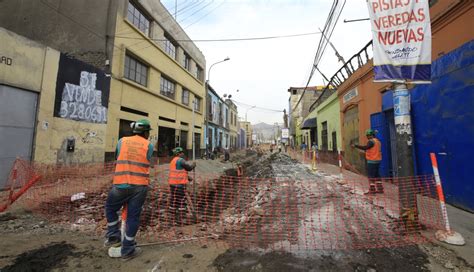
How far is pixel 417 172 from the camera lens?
578 centimetres

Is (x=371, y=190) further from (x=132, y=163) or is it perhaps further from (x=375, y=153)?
(x=132, y=163)

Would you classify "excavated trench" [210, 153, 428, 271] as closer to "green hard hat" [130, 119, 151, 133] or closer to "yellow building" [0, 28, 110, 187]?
"green hard hat" [130, 119, 151, 133]

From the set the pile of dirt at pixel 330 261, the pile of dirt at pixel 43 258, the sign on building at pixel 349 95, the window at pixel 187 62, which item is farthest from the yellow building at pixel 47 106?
the sign on building at pixel 349 95

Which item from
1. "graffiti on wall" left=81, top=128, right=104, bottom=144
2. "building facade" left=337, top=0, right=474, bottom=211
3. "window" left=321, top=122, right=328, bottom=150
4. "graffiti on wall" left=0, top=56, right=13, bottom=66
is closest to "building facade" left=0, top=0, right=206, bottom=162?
"graffiti on wall" left=81, top=128, right=104, bottom=144

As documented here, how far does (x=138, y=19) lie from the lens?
39.1ft

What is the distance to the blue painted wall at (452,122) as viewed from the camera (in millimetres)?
4156

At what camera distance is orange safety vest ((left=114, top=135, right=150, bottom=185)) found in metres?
2.84

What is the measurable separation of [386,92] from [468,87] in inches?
123

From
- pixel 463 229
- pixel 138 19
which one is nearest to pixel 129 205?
pixel 463 229

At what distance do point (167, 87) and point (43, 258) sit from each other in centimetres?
1345

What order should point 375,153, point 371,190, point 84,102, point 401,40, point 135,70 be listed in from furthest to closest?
point 135,70 → point 84,102 → point 375,153 → point 371,190 → point 401,40

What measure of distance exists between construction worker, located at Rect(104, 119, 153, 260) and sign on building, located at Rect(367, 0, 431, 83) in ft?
12.9

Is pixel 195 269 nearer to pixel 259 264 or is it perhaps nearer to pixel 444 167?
pixel 259 264

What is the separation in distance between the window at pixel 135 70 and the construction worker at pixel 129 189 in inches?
381
